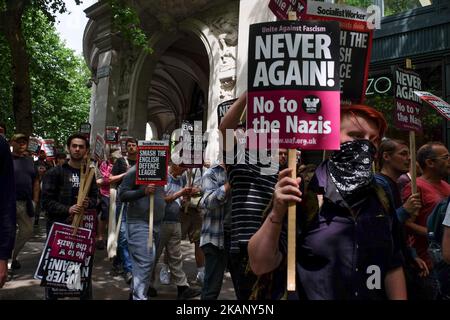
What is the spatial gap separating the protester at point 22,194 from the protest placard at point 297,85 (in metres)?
5.90

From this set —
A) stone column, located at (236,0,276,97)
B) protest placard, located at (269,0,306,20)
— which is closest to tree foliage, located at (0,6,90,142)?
stone column, located at (236,0,276,97)

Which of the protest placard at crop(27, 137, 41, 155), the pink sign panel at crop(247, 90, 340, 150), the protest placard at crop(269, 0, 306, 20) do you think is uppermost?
the protest placard at crop(269, 0, 306, 20)

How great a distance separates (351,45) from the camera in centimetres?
370

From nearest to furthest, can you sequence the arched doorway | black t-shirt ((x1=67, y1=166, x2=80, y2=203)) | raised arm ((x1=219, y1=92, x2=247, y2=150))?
raised arm ((x1=219, y1=92, x2=247, y2=150)) < black t-shirt ((x1=67, y1=166, x2=80, y2=203)) < the arched doorway

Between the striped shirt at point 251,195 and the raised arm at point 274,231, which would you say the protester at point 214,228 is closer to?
the striped shirt at point 251,195

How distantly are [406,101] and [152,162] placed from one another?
3024 millimetres

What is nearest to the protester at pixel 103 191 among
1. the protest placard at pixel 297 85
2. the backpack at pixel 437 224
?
the backpack at pixel 437 224

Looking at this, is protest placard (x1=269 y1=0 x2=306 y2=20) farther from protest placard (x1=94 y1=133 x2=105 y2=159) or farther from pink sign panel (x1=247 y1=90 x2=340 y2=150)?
protest placard (x1=94 y1=133 x2=105 y2=159)

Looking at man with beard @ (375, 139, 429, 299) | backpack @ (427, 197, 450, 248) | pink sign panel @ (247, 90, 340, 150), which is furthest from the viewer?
man with beard @ (375, 139, 429, 299)

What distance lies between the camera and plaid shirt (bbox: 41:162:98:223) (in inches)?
188

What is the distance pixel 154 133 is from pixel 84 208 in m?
32.8

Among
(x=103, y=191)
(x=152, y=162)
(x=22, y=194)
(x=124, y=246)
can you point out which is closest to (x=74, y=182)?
(x=152, y=162)

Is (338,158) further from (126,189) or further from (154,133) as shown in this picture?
(154,133)

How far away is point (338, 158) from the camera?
2055mm
